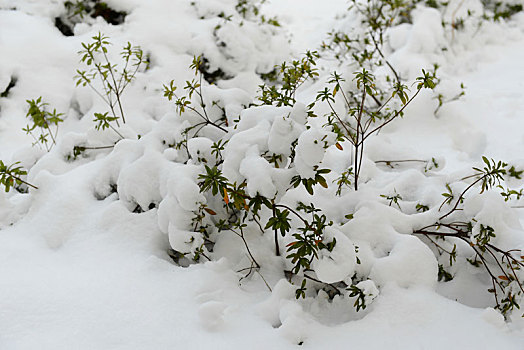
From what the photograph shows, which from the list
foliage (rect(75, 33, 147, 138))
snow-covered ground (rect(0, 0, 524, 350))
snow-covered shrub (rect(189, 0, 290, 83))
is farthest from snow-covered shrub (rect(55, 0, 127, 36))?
snow-covered ground (rect(0, 0, 524, 350))

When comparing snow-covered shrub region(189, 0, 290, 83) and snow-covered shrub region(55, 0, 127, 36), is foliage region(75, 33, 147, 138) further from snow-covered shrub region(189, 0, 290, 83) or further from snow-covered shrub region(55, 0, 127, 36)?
snow-covered shrub region(189, 0, 290, 83)

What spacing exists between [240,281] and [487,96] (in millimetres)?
2648

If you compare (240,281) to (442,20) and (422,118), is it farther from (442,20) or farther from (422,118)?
(442,20)

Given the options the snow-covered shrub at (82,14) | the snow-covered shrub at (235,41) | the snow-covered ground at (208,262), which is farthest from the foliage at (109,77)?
the snow-covered shrub at (235,41)

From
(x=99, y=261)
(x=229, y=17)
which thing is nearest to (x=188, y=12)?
(x=229, y=17)

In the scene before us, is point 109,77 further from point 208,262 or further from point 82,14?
point 208,262

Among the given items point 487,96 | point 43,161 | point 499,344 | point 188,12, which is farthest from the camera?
point 188,12

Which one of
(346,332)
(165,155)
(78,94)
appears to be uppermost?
(165,155)

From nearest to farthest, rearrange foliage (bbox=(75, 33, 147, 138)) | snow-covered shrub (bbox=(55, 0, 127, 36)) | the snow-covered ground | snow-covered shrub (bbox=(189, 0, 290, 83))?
the snow-covered ground < foliage (bbox=(75, 33, 147, 138)) < snow-covered shrub (bbox=(189, 0, 290, 83)) < snow-covered shrub (bbox=(55, 0, 127, 36))

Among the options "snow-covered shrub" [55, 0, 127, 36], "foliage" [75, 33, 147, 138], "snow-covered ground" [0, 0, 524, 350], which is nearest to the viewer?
"snow-covered ground" [0, 0, 524, 350]

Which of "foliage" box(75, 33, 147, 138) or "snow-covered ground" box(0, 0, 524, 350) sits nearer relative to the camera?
"snow-covered ground" box(0, 0, 524, 350)

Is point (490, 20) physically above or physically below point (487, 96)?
above

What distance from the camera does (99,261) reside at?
1.75m

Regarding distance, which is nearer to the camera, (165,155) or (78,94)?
(165,155)
